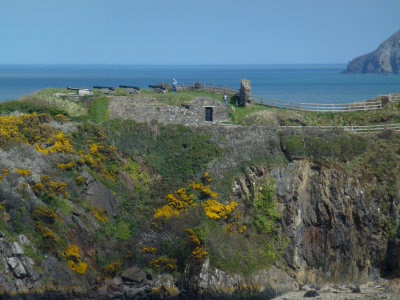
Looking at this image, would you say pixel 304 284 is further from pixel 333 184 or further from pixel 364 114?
pixel 364 114

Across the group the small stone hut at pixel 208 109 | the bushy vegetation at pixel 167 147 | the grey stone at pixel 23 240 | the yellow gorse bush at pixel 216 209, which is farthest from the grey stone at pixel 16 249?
the small stone hut at pixel 208 109

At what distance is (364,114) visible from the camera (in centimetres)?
5831

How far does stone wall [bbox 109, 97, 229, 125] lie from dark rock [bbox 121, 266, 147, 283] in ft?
53.7

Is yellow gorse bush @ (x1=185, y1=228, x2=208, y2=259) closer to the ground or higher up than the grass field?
closer to the ground

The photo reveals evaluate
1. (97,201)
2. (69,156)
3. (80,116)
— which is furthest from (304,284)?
(80,116)

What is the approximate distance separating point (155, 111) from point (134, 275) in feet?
59.0

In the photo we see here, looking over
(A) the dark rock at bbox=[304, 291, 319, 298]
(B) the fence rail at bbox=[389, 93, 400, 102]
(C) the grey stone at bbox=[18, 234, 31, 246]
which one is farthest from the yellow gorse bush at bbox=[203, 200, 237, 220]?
(B) the fence rail at bbox=[389, 93, 400, 102]

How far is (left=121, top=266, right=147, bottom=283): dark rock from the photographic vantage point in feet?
133

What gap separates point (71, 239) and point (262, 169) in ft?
56.1

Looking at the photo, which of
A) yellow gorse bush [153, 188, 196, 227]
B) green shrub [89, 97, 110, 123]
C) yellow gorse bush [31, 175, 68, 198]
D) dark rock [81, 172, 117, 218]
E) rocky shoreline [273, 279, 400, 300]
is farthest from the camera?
green shrub [89, 97, 110, 123]

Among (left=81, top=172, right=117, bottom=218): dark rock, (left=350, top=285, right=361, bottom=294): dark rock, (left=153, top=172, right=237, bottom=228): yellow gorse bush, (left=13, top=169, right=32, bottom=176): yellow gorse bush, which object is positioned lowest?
(left=350, top=285, right=361, bottom=294): dark rock

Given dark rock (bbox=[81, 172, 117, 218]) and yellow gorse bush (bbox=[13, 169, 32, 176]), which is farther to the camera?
dark rock (bbox=[81, 172, 117, 218])

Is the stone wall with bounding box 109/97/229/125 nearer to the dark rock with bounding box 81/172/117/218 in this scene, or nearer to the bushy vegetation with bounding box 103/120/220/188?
the bushy vegetation with bounding box 103/120/220/188

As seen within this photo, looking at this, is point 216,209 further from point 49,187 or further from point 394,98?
point 394,98
